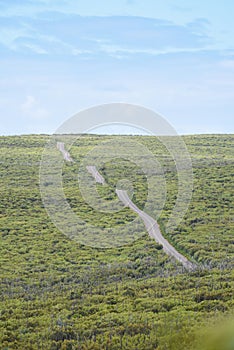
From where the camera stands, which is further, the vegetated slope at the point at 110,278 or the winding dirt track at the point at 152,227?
the winding dirt track at the point at 152,227

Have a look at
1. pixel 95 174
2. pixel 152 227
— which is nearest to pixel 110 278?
pixel 152 227

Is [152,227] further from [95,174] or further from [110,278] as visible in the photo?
[95,174]

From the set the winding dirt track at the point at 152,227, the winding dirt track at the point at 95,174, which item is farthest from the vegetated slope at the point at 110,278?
the winding dirt track at the point at 95,174

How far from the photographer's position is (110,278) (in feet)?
84.2

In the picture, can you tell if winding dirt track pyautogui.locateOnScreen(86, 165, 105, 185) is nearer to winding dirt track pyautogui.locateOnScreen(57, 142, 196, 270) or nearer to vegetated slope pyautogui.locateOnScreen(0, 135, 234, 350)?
winding dirt track pyautogui.locateOnScreen(57, 142, 196, 270)

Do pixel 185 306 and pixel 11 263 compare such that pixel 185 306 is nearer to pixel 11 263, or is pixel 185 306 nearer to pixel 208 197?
pixel 11 263

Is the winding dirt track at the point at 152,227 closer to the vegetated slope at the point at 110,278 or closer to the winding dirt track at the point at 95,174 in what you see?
the winding dirt track at the point at 95,174

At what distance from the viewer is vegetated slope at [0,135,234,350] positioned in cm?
1586

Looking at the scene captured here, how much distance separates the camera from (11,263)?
30984mm

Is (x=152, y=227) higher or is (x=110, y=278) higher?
(x=110, y=278)

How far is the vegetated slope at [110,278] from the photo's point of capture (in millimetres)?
15859

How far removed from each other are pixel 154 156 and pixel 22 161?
19912 mm

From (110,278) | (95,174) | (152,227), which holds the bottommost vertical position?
(95,174)

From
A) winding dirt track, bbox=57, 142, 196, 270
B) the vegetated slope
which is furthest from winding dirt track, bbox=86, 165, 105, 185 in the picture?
the vegetated slope
